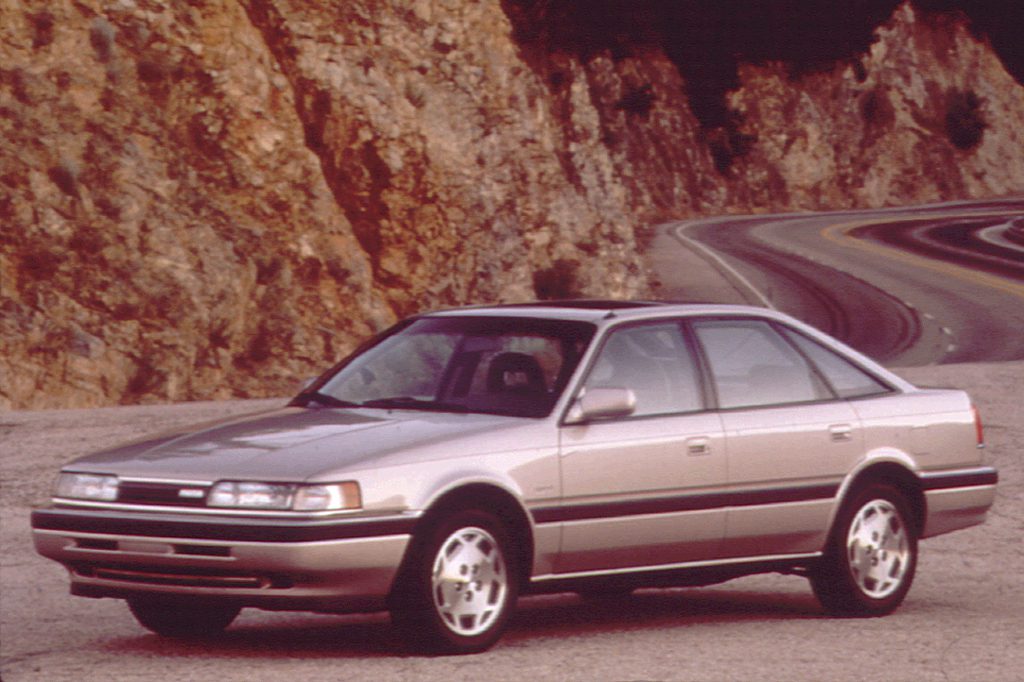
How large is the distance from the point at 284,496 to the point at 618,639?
184cm

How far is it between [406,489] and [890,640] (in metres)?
2.40

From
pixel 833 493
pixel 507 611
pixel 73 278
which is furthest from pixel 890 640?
pixel 73 278

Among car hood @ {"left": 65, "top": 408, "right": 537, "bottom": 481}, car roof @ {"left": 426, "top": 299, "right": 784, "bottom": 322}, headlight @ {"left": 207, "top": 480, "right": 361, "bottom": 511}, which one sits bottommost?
headlight @ {"left": 207, "top": 480, "right": 361, "bottom": 511}

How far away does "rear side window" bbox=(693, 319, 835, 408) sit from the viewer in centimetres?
978

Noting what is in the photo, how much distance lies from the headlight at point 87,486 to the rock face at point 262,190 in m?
21.6

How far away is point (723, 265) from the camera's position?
61156 millimetres

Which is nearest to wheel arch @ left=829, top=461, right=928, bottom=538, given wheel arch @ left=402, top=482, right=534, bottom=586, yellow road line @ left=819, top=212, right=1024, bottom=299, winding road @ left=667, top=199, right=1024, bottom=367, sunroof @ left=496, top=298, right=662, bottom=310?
sunroof @ left=496, top=298, right=662, bottom=310

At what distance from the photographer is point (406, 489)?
8289mm

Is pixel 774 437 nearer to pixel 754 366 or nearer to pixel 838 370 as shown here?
pixel 754 366

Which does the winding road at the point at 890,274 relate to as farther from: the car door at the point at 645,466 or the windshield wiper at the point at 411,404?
the windshield wiper at the point at 411,404

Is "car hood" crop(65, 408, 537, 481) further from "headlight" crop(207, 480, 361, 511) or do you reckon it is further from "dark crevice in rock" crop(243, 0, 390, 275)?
"dark crevice in rock" crop(243, 0, 390, 275)

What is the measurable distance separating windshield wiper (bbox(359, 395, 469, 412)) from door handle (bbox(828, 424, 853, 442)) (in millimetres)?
1908

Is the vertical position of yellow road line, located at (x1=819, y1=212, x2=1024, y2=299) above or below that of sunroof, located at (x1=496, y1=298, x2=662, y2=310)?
below

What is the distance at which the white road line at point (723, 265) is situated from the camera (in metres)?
53.3
